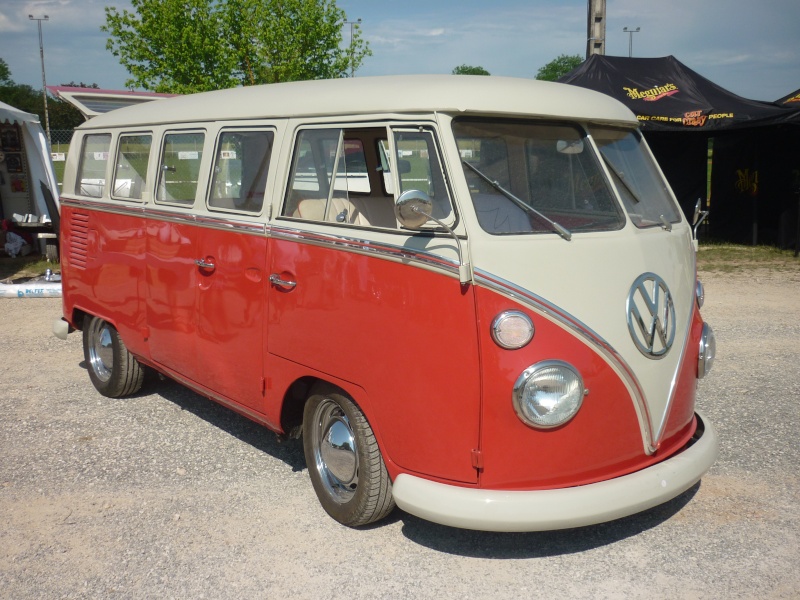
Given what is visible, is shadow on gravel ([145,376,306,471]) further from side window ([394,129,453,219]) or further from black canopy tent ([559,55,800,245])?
black canopy tent ([559,55,800,245])

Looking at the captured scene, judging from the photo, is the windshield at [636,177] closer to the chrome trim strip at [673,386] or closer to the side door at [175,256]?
the chrome trim strip at [673,386]

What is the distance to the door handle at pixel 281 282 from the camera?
3.98 meters

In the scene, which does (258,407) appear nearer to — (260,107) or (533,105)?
(260,107)

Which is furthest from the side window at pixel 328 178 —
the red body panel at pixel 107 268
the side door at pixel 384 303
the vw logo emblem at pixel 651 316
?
the red body panel at pixel 107 268

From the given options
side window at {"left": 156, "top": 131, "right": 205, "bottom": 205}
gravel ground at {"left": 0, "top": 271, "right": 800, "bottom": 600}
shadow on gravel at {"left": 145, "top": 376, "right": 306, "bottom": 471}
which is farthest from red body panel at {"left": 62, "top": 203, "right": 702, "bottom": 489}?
shadow on gravel at {"left": 145, "top": 376, "right": 306, "bottom": 471}

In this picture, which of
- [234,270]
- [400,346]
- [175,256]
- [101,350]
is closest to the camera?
[400,346]

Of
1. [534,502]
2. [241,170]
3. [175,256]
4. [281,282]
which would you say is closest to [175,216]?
[175,256]

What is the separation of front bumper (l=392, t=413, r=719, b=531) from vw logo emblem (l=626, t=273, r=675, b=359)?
55cm

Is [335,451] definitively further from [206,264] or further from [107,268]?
[107,268]

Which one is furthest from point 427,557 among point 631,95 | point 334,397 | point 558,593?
point 631,95

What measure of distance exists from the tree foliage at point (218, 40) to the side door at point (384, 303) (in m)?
14.6

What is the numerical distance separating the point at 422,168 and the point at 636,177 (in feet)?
3.99

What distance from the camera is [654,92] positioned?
1426 cm

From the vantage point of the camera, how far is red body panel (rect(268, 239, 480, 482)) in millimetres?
3275
